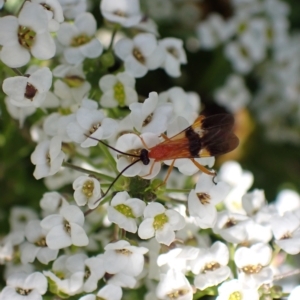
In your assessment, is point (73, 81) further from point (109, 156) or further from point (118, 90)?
point (109, 156)

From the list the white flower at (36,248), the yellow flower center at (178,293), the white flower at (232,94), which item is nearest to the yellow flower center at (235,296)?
the yellow flower center at (178,293)

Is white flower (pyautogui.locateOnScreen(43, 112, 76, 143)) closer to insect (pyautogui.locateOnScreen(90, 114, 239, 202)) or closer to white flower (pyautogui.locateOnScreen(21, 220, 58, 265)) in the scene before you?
insect (pyautogui.locateOnScreen(90, 114, 239, 202))

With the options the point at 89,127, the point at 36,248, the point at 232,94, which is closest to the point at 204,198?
the point at 89,127

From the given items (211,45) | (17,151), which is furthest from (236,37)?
(17,151)

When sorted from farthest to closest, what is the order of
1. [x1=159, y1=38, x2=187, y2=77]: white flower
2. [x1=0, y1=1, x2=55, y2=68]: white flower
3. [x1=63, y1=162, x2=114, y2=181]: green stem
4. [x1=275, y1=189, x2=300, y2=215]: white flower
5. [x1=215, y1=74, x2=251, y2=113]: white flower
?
[x1=215, y1=74, x2=251, y2=113]: white flower → [x1=275, y1=189, x2=300, y2=215]: white flower → [x1=159, y1=38, x2=187, y2=77]: white flower → [x1=63, y1=162, x2=114, y2=181]: green stem → [x1=0, y1=1, x2=55, y2=68]: white flower

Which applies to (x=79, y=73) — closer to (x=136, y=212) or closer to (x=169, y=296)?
(x=136, y=212)

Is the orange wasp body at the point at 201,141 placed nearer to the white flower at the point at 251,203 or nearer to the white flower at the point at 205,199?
the white flower at the point at 205,199

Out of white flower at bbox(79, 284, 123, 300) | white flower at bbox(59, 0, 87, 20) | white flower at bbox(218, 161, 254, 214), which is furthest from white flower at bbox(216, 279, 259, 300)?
white flower at bbox(59, 0, 87, 20)
